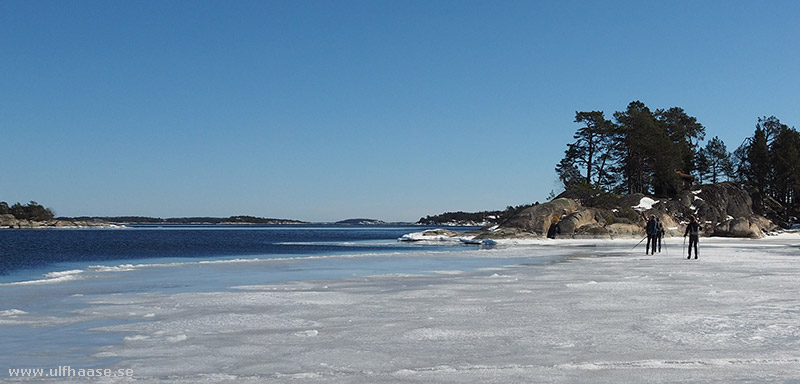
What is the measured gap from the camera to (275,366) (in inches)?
294

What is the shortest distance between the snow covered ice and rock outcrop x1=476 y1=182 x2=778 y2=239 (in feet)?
142

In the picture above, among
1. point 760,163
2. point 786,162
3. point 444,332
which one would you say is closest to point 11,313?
point 444,332

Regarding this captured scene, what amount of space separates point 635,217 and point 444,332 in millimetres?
61968

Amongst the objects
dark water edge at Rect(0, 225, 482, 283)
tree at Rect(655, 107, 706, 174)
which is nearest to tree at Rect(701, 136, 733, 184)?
tree at Rect(655, 107, 706, 174)

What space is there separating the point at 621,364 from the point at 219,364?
15.3 ft

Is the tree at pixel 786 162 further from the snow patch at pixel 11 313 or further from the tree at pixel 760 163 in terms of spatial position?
the snow patch at pixel 11 313

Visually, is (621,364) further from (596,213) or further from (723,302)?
(596,213)

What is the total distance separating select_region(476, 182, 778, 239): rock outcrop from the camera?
59.9 metres

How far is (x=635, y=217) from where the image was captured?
66938 millimetres

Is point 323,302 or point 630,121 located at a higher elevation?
point 630,121

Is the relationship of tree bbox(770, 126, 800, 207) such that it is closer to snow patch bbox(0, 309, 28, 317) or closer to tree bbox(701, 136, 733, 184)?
tree bbox(701, 136, 733, 184)

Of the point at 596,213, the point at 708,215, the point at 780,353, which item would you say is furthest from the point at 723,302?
the point at 708,215

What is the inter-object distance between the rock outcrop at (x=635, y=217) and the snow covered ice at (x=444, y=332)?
43.4 meters

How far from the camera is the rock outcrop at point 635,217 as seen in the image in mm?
59938
